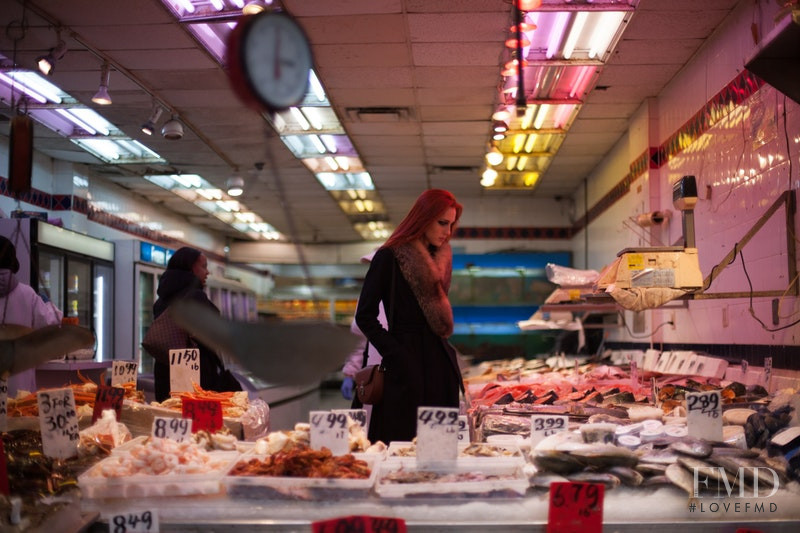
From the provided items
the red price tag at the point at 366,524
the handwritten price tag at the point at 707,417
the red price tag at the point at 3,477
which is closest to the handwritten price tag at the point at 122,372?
the red price tag at the point at 3,477

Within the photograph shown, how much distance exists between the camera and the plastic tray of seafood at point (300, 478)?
1.95m

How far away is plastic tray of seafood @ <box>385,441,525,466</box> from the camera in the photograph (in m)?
2.11

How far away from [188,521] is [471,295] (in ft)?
32.9

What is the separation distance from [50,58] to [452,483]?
12.5ft

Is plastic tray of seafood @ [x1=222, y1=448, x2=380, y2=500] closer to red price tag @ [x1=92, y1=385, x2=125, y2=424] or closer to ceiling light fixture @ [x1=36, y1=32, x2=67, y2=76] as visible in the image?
red price tag @ [x1=92, y1=385, x2=125, y2=424]

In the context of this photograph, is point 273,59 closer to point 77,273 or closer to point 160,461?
point 160,461

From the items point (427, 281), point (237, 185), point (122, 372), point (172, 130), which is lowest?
point (122, 372)

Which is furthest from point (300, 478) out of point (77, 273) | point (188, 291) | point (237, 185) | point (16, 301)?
point (77, 273)

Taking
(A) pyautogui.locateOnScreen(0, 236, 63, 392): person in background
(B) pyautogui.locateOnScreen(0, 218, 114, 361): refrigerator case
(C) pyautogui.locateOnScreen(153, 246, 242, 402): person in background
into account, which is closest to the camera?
(A) pyautogui.locateOnScreen(0, 236, 63, 392): person in background

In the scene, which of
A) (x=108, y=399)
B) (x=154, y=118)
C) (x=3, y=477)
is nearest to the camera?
(x=3, y=477)

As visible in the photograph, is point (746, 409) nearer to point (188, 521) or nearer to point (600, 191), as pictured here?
point (188, 521)

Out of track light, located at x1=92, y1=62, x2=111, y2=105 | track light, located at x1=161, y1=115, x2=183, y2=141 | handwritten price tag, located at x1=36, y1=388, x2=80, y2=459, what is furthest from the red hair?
track light, located at x1=161, y1=115, x2=183, y2=141

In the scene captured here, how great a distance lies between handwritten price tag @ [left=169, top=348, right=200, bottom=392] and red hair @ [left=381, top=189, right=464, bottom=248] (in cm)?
115

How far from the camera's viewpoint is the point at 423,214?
3061 mm
